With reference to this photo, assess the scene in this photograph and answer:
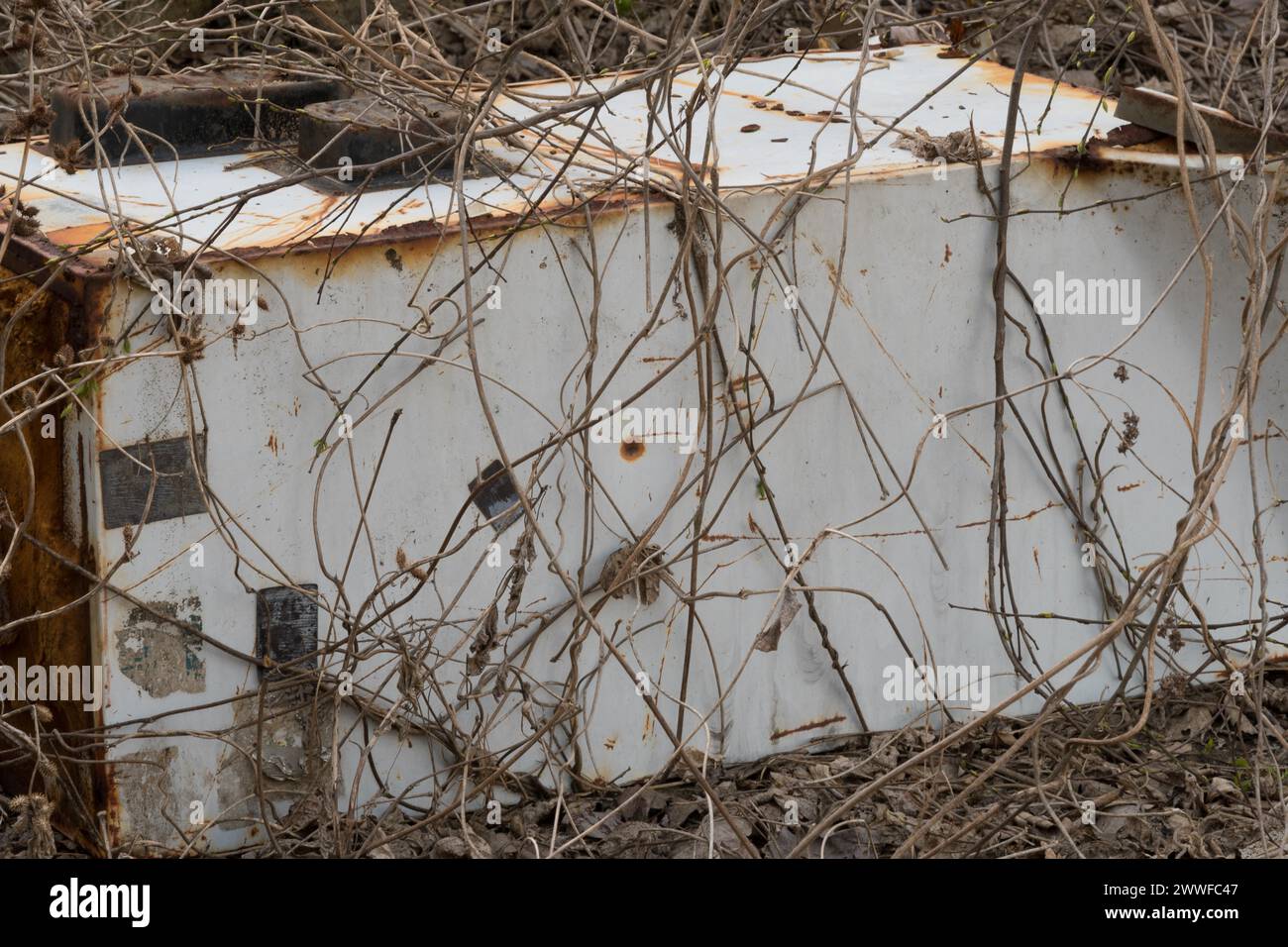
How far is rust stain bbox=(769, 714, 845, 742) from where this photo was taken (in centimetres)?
294

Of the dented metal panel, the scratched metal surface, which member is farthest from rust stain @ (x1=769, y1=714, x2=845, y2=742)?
the dented metal panel

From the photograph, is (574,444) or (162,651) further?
(574,444)

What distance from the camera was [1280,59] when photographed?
5.11 metres

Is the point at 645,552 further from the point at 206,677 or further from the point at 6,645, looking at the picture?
the point at 6,645

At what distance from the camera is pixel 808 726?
2965 millimetres

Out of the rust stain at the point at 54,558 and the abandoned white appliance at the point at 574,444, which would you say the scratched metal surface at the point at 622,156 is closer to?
the abandoned white appliance at the point at 574,444

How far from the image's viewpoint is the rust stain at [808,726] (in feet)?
9.66

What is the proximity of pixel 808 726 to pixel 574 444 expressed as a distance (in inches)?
32.7

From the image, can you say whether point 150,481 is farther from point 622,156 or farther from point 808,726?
point 808,726

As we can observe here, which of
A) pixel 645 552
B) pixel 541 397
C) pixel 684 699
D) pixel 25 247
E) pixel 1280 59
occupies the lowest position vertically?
pixel 684 699

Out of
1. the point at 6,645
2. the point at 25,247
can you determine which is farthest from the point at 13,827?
the point at 25,247

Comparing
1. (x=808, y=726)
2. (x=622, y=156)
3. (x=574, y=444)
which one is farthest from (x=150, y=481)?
(x=808, y=726)

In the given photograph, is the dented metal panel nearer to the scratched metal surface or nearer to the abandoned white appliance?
the abandoned white appliance
